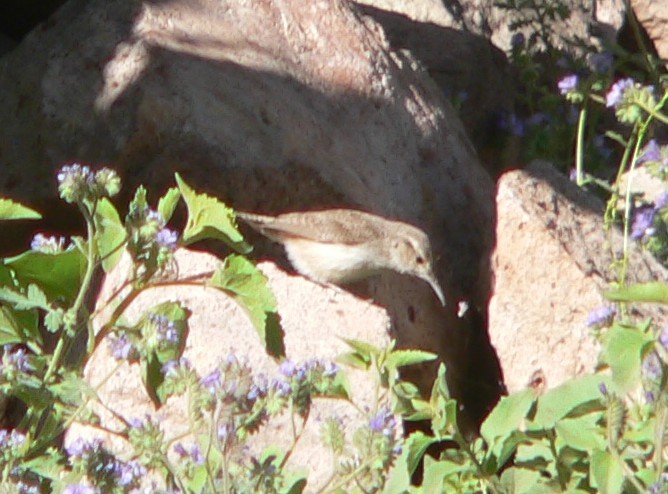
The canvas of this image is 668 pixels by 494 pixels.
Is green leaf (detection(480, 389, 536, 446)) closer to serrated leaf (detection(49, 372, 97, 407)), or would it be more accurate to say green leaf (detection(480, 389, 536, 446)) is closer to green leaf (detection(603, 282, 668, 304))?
green leaf (detection(603, 282, 668, 304))

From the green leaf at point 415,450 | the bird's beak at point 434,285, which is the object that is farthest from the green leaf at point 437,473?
the bird's beak at point 434,285

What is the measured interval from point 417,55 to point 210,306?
386 cm

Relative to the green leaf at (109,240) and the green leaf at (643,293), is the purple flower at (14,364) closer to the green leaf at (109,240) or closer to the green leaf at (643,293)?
the green leaf at (109,240)

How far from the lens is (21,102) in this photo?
6.33m

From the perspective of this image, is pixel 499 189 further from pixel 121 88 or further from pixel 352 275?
pixel 121 88

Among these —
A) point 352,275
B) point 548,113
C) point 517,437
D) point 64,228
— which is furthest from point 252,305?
point 548,113

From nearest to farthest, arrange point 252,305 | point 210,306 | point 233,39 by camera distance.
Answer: point 252,305 → point 210,306 → point 233,39

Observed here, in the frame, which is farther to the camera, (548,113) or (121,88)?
(548,113)

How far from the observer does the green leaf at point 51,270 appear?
3.95m

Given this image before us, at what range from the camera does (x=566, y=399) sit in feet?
14.0

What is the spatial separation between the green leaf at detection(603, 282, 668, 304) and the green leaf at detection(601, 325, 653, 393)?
0.12 m

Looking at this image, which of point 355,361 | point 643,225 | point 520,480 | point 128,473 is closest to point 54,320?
point 128,473

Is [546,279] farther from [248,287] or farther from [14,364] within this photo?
[14,364]

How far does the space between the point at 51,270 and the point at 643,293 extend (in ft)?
5.07
